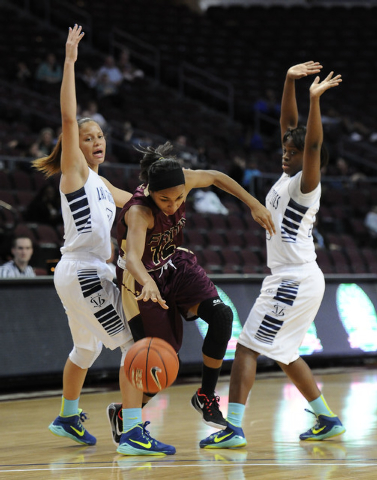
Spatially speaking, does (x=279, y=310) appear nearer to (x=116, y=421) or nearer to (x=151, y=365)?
(x=151, y=365)

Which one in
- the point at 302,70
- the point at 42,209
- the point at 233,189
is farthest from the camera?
the point at 42,209

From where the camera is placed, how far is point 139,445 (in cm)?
441

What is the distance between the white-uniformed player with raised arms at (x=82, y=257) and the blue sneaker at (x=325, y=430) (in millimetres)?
1268

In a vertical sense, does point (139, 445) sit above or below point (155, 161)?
below

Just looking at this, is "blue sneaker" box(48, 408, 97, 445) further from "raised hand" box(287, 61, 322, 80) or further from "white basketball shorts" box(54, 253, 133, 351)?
"raised hand" box(287, 61, 322, 80)

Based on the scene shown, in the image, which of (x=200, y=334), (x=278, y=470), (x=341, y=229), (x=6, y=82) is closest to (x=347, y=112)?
(x=341, y=229)

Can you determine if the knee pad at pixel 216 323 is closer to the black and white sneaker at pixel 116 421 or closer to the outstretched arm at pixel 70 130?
the black and white sneaker at pixel 116 421

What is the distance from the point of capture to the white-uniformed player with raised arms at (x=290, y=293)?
15.8 ft

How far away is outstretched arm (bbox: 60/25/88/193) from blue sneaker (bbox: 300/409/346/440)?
210 cm

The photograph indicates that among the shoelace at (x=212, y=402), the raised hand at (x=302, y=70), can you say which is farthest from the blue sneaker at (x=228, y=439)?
the raised hand at (x=302, y=70)

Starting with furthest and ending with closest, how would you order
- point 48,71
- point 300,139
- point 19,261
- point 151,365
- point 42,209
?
point 48,71 → point 42,209 → point 19,261 → point 300,139 → point 151,365

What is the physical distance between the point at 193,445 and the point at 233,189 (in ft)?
5.15

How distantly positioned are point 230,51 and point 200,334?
14482 millimetres

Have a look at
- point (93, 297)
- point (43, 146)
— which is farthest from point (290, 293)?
point (43, 146)
